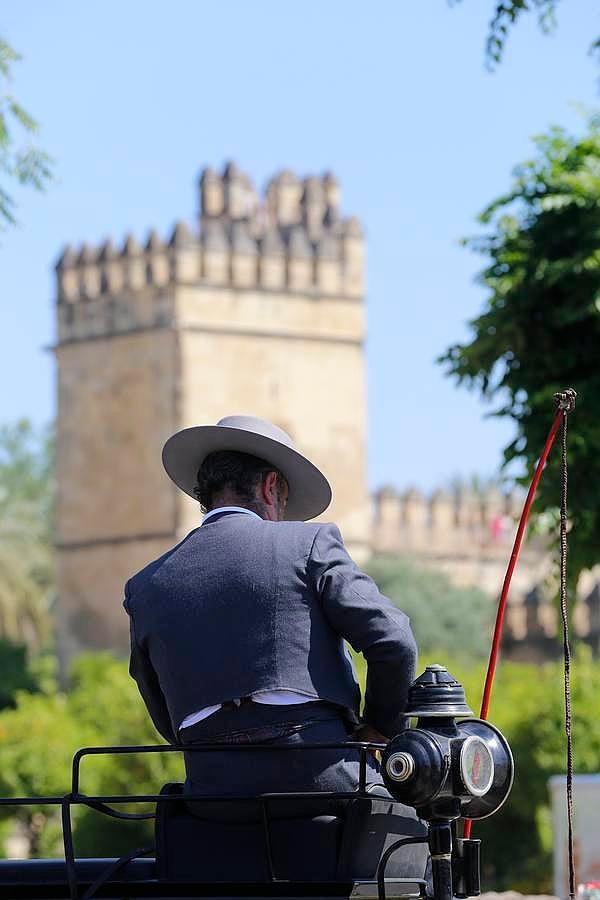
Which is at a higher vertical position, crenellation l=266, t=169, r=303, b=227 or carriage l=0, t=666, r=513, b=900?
crenellation l=266, t=169, r=303, b=227

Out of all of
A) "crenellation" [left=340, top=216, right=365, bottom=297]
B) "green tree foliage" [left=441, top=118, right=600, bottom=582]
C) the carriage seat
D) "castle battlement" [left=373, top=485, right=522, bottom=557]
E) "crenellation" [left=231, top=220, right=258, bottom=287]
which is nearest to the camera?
the carriage seat

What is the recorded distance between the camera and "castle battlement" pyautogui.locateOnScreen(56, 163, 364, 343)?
4938cm

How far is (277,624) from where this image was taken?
4.43 meters

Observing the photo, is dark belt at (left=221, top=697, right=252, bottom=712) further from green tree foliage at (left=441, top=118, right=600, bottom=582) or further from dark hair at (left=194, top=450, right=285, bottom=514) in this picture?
green tree foliage at (left=441, top=118, right=600, bottom=582)

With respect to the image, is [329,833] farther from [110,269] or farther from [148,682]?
[110,269]

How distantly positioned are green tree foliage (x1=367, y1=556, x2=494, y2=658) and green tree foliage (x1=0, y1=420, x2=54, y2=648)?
8.54 meters

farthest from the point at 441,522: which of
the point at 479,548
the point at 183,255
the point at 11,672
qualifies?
the point at 11,672

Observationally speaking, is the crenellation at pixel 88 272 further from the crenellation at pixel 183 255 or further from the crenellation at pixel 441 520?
the crenellation at pixel 441 520

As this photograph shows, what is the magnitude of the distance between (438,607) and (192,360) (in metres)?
8.47

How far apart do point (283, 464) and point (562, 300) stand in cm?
820

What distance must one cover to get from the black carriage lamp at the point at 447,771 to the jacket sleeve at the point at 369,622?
0.22 meters

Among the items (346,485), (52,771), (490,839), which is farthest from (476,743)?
(346,485)

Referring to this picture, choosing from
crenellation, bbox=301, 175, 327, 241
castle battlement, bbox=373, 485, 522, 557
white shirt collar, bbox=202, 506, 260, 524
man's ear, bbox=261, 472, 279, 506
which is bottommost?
white shirt collar, bbox=202, 506, 260, 524

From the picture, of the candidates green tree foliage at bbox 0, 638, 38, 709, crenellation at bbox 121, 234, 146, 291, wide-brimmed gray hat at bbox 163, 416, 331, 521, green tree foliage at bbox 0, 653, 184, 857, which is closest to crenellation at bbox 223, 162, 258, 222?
crenellation at bbox 121, 234, 146, 291
